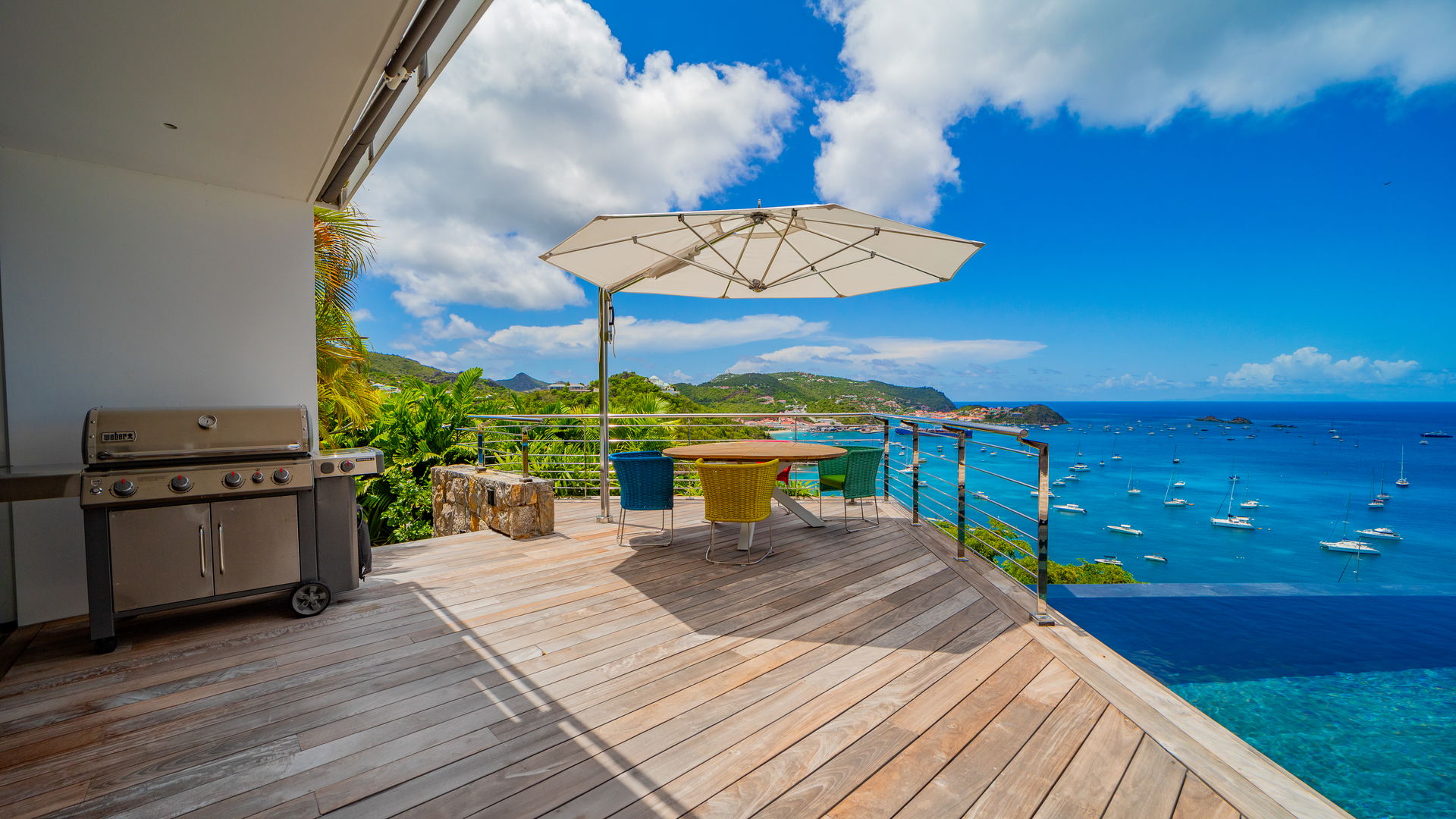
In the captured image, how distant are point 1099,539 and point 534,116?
25.6 meters

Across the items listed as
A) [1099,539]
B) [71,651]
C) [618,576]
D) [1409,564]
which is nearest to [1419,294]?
[1409,564]

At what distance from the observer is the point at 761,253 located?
473 centimetres

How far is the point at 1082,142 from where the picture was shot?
3619cm

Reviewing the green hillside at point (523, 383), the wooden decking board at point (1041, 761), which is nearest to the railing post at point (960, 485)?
the wooden decking board at point (1041, 761)

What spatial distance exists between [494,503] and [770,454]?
Result: 250 centimetres

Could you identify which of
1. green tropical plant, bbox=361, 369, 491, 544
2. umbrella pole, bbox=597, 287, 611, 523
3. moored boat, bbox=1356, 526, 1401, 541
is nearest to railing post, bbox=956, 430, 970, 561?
umbrella pole, bbox=597, 287, 611, 523

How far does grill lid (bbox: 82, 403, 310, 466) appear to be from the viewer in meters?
2.68

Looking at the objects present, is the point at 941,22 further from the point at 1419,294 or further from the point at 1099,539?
the point at 1419,294

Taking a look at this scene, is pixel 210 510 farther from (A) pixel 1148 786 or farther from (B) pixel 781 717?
(A) pixel 1148 786

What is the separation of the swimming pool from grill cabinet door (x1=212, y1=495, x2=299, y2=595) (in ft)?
14.8

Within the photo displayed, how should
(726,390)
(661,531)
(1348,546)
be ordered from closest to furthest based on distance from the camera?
(661,531) → (726,390) → (1348,546)

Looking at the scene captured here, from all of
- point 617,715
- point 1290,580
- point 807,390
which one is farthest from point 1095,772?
point 1290,580

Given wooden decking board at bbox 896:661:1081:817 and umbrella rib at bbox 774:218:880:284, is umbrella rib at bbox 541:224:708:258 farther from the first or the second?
wooden decking board at bbox 896:661:1081:817

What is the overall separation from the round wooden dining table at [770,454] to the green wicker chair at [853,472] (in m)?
0.22
